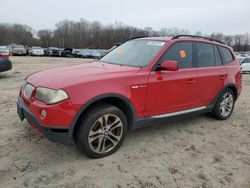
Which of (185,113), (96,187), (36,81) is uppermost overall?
(36,81)

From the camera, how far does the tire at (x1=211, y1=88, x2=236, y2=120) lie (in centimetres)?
498

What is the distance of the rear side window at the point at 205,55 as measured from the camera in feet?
14.6

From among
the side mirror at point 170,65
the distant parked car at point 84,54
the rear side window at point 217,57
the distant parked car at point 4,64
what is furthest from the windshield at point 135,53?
the distant parked car at point 84,54

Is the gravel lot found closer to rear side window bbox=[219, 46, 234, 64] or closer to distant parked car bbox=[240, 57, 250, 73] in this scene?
rear side window bbox=[219, 46, 234, 64]

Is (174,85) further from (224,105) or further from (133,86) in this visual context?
(224,105)

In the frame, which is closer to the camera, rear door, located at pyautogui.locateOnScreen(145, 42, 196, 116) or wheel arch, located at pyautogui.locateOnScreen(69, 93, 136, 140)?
wheel arch, located at pyautogui.locateOnScreen(69, 93, 136, 140)

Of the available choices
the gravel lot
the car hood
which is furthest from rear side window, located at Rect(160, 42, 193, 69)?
the gravel lot

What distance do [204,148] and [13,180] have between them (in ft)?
9.07

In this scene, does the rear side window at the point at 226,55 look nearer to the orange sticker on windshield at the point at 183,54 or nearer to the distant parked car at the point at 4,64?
the orange sticker on windshield at the point at 183,54

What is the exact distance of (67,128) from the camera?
293 centimetres

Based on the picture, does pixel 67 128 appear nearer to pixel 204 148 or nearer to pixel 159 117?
Result: pixel 159 117

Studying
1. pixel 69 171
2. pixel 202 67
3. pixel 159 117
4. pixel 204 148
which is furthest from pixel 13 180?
pixel 202 67

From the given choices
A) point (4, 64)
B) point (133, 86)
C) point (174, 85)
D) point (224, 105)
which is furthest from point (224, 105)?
point (4, 64)

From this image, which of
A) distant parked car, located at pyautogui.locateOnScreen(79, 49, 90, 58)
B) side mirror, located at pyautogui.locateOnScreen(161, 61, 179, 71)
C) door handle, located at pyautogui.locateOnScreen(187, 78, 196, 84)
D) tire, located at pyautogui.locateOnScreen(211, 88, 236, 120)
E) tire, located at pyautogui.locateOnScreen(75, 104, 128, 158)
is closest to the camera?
tire, located at pyautogui.locateOnScreen(75, 104, 128, 158)
